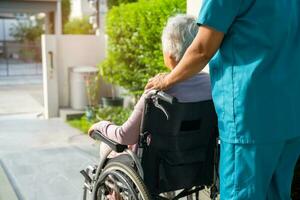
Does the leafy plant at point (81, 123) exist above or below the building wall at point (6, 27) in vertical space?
below

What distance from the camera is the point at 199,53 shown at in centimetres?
179

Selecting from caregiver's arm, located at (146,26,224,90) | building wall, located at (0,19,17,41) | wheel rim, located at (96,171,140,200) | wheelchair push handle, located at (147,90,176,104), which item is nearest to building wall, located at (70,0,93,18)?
building wall, located at (0,19,17,41)

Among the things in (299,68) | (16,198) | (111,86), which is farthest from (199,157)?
(111,86)

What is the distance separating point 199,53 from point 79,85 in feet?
18.3

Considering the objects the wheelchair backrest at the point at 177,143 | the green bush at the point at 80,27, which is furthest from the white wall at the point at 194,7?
the green bush at the point at 80,27

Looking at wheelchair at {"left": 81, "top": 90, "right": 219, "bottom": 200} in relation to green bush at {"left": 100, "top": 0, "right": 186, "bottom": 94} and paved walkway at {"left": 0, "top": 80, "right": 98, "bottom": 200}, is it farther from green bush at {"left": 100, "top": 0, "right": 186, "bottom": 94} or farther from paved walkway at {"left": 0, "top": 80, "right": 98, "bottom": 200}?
green bush at {"left": 100, "top": 0, "right": 186, "bottom": 94}

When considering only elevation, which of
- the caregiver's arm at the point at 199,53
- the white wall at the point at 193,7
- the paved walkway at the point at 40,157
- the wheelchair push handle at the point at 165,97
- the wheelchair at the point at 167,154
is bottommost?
the paved walkway at the point at 40,157

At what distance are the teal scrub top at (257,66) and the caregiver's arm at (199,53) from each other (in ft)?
0.12

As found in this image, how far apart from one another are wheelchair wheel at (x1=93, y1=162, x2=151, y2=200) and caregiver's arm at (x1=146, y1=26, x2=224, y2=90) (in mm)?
568

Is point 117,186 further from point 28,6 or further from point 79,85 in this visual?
point 28,6

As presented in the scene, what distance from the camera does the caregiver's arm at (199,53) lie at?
1734 mm

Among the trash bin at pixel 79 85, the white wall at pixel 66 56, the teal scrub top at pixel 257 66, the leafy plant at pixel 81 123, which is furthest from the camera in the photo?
the white wall at pixel 66 56

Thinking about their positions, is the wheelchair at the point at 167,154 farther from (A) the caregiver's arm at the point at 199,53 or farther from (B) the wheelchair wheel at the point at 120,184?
(A) the caregiver's arm at the point at 199,53

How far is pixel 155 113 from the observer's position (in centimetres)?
214
